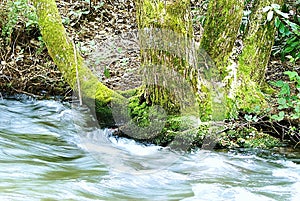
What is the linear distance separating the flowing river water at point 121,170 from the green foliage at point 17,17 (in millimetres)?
2005

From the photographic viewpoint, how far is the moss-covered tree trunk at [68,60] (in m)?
5.14

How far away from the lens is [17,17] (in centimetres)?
700

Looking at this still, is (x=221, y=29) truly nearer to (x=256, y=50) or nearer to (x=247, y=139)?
(x=256, y=50)

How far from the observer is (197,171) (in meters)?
4.10

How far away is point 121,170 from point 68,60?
6.21ft

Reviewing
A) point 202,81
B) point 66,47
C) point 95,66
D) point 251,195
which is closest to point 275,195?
point 251,195

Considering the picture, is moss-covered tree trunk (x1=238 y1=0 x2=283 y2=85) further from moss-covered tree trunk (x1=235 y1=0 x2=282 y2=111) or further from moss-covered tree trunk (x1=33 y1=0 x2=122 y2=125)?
moss-covered tree trunk (x1=33 y1=0 x2=122 y2=125)

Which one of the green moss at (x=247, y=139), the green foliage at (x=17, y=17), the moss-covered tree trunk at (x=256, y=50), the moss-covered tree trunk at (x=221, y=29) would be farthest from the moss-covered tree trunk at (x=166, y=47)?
the green foliage at (x=17, y=17)

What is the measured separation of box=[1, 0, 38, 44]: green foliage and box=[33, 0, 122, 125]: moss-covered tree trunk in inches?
65.3

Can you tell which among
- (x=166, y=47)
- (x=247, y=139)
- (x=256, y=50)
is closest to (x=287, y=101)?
(x=247, y=139)

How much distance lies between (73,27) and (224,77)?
14.9 ft

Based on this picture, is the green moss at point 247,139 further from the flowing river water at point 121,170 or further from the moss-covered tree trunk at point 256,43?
the moss-covered tree trunk at point 256,43

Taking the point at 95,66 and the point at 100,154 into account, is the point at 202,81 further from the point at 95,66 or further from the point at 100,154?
the point at 95,66

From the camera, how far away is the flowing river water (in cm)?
343
